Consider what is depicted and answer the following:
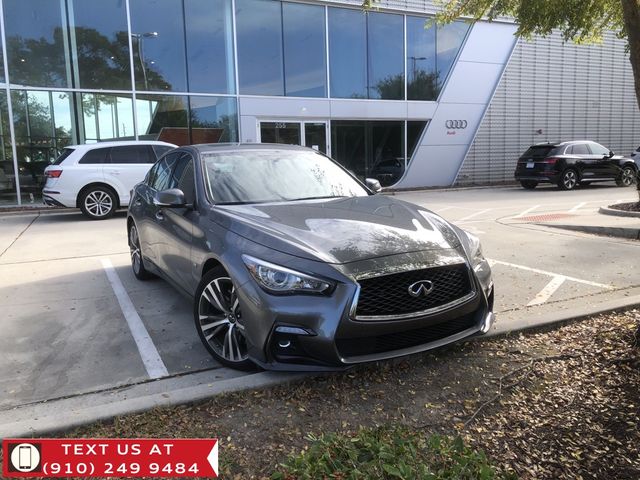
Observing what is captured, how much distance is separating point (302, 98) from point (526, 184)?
8.50 meters

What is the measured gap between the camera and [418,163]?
20.4m

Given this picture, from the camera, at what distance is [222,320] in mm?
3736

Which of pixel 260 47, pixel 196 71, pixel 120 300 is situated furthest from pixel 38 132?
pixel 120 300

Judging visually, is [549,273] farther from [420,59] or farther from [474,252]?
[420,59]

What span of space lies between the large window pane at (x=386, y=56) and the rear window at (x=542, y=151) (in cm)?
508

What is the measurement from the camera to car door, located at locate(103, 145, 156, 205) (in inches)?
492

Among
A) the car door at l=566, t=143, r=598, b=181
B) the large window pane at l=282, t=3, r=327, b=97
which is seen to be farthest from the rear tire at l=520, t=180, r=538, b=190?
the large window pane at l=282, t=3, r=327, b=97

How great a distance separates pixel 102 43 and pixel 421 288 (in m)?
15.5

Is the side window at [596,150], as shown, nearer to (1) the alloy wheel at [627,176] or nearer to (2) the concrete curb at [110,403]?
(1) the alloy wheel at [627,176]

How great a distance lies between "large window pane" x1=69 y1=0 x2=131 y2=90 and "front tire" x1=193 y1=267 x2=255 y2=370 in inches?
554

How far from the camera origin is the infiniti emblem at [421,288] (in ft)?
10.8

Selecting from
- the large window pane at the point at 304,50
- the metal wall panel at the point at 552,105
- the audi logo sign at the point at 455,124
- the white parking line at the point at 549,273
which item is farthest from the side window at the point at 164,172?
the metal wall panel at the point at 552,105

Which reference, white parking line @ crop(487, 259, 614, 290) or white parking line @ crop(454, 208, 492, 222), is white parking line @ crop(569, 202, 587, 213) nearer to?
white parking line @ crop(454, 208, 492, 222)

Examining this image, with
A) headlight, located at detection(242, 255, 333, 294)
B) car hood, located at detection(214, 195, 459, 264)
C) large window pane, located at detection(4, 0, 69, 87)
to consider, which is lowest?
headlight, located at detection(242, 255, 333, 294)
